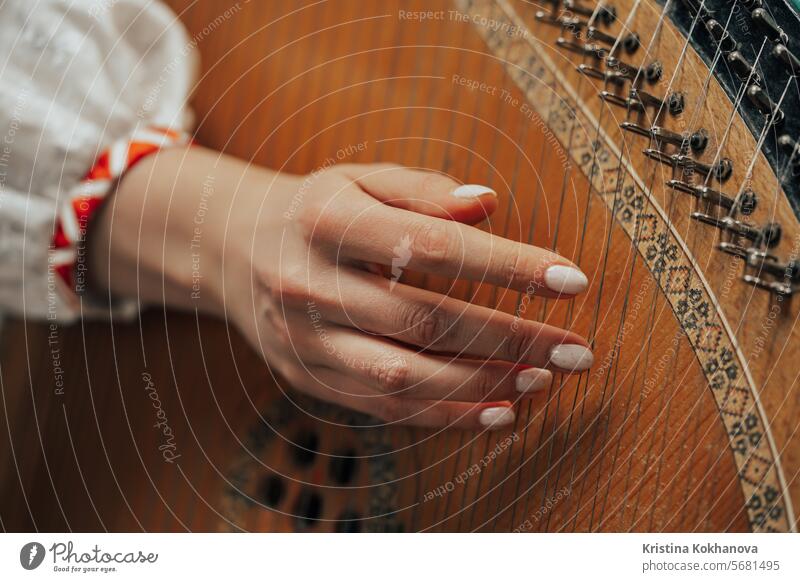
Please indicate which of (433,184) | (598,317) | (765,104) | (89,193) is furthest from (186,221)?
(765,104)

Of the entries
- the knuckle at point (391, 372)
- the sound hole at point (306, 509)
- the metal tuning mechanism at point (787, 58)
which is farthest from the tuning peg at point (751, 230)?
the sound hole at point (306, 509)

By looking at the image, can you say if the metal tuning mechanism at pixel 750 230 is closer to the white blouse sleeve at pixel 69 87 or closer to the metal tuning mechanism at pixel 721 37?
the metal tuning mechanism at pixel 721 37

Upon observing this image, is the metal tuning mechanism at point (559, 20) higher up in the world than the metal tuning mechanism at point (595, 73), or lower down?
higher up

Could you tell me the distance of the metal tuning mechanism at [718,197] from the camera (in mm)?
448

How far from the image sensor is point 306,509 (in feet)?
1.56

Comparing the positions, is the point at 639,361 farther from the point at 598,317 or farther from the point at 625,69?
the point at 625,69

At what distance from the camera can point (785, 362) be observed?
1.49 feet

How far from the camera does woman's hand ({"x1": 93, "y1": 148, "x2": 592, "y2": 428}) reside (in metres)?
0.43

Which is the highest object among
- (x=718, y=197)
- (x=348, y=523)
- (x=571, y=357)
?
(x=718, y=197)

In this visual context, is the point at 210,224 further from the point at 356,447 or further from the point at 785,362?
the point at 785,362

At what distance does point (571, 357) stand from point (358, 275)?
0.14 m

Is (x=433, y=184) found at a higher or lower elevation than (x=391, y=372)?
higher

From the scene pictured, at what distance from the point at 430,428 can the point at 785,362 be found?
23 cm
